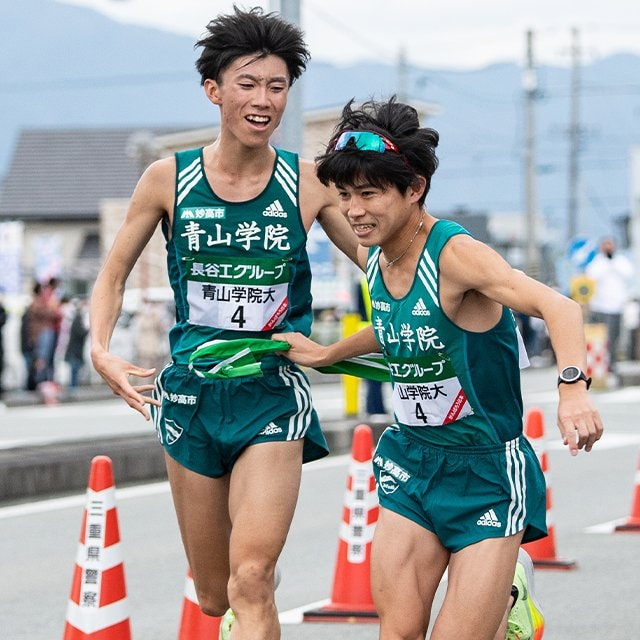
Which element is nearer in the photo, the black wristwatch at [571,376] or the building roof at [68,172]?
the black wristwatch at [571,376]

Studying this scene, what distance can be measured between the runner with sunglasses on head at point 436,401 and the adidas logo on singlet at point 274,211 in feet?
1.73

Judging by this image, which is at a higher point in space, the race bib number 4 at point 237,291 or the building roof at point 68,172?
the building roof at point 68,172

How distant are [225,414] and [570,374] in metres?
1.40

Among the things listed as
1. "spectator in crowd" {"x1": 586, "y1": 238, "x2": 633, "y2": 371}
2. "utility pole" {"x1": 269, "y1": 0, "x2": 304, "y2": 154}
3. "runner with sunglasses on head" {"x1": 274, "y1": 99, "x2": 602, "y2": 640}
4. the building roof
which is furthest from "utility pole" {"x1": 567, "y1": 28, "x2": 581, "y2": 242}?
"runner with sunglasses on head" {"x1": 274, "y1": 99, "x2": 602, "y2": 640}

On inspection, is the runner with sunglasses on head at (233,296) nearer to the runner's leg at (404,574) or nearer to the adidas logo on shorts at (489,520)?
the runner's leg at (404,574)

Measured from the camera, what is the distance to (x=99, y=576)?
21.4ft

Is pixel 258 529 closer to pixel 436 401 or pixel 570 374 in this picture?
pixel 436 401

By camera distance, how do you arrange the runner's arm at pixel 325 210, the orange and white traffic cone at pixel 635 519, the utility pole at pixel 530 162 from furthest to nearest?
1. the utility pole at pixel 530 162
2. the orange and white traffic cone at pixel 635 519
3. the runner's arm at pixel 325 210

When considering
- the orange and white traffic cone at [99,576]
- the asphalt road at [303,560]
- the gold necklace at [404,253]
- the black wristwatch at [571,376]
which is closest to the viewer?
the black wristwatch at [571,376]

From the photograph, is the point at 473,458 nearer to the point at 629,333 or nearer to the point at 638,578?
the point at 638,578

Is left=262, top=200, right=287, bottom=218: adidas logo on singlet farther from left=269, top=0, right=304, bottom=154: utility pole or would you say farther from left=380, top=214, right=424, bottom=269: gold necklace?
left=269, top=0, right=304, bottom=154: utility pole

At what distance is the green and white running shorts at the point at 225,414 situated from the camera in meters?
5.48

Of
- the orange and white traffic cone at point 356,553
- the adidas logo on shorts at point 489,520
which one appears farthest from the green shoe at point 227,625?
the orange and white traffic cone at point 356,553

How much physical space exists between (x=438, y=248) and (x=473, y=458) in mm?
631
